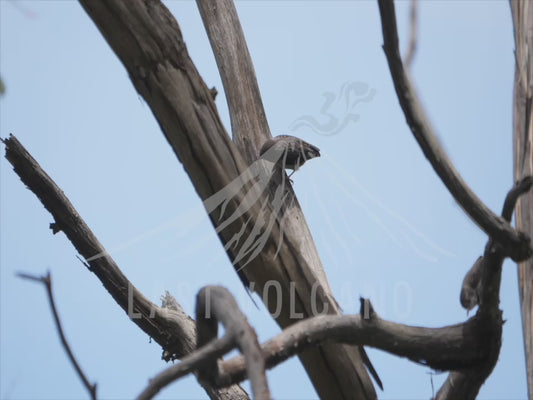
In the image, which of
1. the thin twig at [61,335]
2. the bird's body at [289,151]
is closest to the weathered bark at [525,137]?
the bird's body at [289,151]

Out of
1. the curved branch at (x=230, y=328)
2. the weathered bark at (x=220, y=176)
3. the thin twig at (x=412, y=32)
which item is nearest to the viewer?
the curved branch at (x=230, y=328)

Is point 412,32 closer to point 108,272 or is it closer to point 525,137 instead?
point 525,137

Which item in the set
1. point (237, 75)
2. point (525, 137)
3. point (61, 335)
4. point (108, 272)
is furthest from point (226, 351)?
point (237, 75)

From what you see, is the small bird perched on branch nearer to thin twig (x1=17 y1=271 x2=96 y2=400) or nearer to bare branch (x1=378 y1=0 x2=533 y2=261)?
bare branch (x1=378 y1=0 x2=533 y2=261)

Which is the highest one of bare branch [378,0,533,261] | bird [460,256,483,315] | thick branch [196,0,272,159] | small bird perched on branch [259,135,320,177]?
thick branch [196,0,272,159]

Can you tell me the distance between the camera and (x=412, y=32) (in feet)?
4.83

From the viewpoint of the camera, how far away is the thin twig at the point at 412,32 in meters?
1.46

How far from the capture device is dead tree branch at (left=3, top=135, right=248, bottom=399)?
7.73 ft

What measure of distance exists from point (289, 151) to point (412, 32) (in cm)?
87

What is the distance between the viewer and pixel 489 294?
5.53 feet

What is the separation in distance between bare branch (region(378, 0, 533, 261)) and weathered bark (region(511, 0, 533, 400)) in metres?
0.22

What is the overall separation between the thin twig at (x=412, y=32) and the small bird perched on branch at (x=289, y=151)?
835mm

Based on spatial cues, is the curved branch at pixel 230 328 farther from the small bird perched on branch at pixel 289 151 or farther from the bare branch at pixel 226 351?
the small bird perched on branch at pixel 289 151

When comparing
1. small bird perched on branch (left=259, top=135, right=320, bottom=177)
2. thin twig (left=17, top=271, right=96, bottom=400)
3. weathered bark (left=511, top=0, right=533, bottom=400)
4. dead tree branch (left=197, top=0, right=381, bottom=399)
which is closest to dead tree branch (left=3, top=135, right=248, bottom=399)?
dead tree branch (left=197, top=0, right=381, bottom=399)
